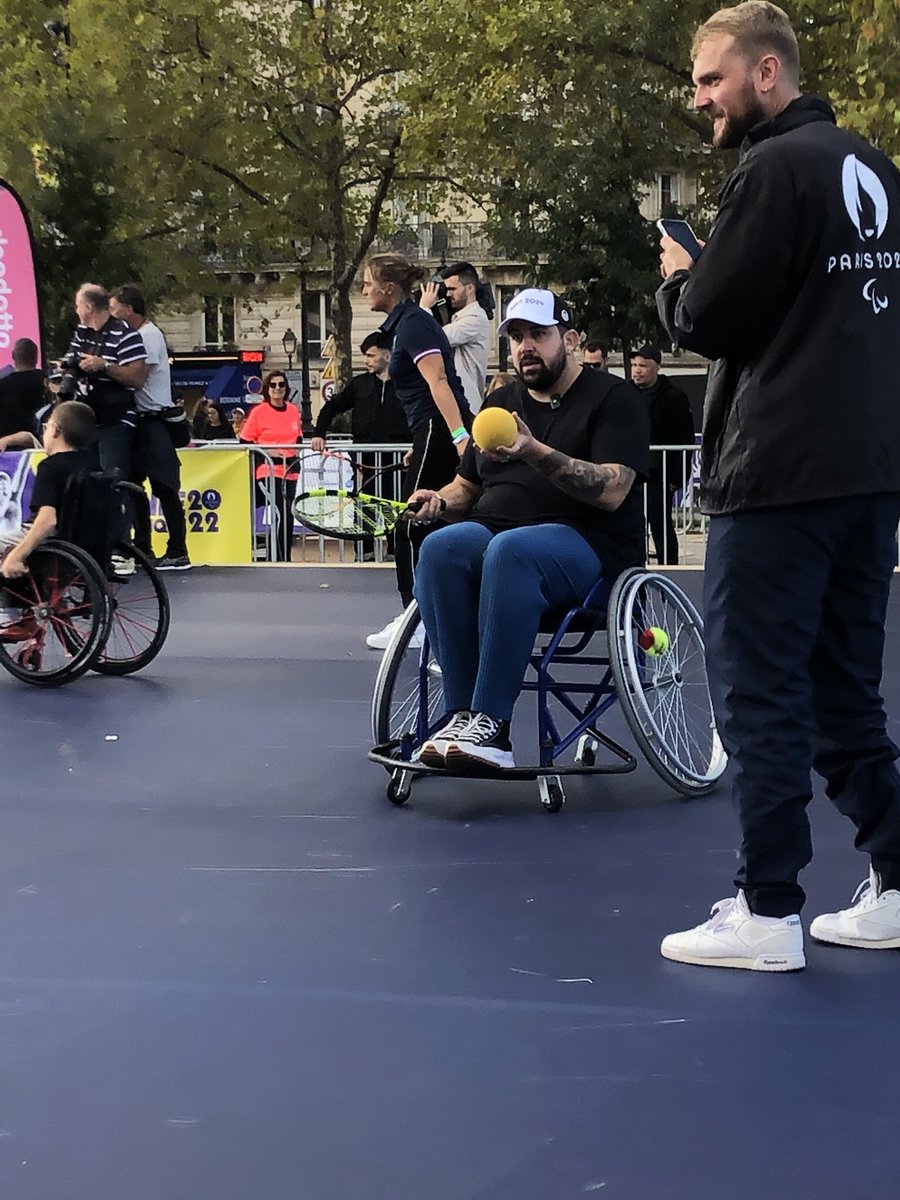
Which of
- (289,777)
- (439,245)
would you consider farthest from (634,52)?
(439,245)

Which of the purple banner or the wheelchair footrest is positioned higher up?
the purple banner

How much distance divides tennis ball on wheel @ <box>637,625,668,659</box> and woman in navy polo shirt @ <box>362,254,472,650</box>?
89.0 inches

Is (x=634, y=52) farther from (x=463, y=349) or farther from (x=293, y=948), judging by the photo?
(x=293, y=948)

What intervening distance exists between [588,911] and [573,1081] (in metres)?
1.04

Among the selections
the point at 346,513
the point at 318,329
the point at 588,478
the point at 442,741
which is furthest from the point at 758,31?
the point at 318,329

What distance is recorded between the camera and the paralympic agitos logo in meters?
3.28

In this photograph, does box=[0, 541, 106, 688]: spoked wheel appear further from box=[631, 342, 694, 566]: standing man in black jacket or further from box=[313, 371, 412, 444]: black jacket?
box=[631, 342, 694, 566]: standing man in black jacket

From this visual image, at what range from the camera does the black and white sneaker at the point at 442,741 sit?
484 cm

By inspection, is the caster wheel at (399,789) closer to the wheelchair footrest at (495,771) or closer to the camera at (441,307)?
the wheelchair footrest at (495,771)

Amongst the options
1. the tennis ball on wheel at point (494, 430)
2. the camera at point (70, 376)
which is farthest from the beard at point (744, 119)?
the camera at point (70, 376)

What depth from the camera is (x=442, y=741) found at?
4855 millimetres

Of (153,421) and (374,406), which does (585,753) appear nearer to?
(153,421)

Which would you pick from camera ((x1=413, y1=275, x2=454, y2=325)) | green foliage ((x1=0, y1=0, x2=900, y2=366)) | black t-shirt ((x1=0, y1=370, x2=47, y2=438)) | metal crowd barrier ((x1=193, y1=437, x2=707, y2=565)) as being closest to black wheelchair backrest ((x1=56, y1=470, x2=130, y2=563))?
camera ((x1=413, y1=275, x2=454, y2=325))

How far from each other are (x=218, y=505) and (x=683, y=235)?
9.79m
